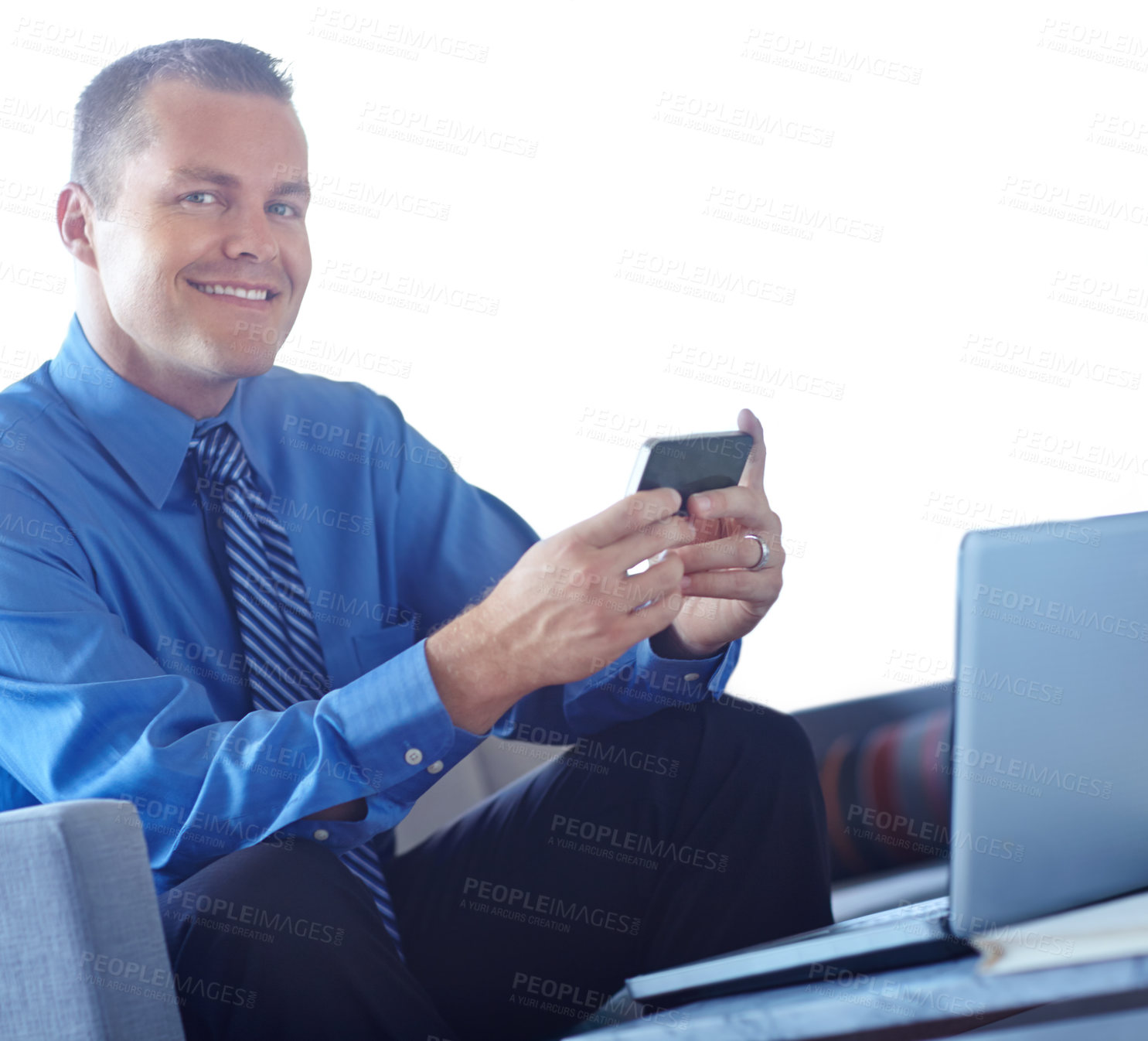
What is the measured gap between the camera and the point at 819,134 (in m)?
2.39

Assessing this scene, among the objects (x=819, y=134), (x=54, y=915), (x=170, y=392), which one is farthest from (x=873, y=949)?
(x=819, y=134)

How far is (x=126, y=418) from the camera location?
132cm

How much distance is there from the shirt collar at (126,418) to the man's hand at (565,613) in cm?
47

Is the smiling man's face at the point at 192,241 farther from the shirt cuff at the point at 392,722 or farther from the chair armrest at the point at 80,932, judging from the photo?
the chair armrest at the point at 80,932

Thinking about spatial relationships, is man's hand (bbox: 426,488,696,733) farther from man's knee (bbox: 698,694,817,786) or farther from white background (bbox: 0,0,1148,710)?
white background (bbox: 0,0,1148,710)

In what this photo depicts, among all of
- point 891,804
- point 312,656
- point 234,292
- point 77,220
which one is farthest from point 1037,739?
point 77,220

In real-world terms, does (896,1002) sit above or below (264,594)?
below

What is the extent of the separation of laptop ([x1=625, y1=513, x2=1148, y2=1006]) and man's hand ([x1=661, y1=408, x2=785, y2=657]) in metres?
0.47

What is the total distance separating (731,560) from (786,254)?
139 centimetres

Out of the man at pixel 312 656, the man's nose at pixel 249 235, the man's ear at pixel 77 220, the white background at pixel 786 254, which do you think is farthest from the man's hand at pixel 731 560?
the white background at pixel 786 254

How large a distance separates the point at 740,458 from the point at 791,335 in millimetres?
1264

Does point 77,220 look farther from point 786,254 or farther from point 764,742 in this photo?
point 786,254

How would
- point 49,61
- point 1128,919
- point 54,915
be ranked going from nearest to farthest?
1. point 1128,919
2. point 54,915
3. point 49,61

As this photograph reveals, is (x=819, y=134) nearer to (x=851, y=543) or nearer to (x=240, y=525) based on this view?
(x=851, y=543)
